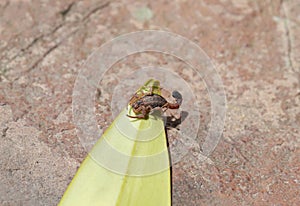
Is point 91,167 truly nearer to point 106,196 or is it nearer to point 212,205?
point 106,196

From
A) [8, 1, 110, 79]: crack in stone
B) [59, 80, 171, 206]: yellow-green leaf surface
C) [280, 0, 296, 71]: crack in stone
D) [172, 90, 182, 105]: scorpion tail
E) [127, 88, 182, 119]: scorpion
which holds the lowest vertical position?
[59, 80, 171, 206]: yellow-green leaf surface

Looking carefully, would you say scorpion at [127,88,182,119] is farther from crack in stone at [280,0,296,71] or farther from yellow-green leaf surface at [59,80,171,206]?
crack in stone at [280,0,296,71]

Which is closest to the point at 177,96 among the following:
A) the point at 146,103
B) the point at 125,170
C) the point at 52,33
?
the point at 146,103

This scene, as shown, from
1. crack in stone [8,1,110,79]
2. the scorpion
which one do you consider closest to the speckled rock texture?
crack in stone [8,1,110,79]

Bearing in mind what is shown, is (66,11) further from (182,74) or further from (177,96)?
(177,96)

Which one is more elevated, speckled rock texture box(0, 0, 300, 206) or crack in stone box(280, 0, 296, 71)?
crack in stone box(280, 0, 296, 71)

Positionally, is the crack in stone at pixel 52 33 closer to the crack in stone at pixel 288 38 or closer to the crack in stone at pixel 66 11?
the crack in stone at pixel 66 11
